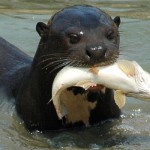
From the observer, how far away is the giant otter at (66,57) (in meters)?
4.23

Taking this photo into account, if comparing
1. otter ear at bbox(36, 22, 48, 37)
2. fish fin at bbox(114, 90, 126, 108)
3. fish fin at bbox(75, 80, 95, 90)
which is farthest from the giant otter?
fish fin at bbox(114, 90, 126, 108)

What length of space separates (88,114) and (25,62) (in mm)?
1324

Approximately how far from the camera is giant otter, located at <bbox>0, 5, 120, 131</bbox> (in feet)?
13.9

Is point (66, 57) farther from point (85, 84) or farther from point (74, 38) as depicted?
point (85, 84)

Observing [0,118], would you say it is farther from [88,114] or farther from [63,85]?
[63,85]

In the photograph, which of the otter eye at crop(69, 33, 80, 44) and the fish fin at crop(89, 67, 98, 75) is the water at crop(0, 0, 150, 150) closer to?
the otter eye at crop(69, 33, 80, 44)

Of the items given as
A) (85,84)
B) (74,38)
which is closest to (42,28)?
(74,38)

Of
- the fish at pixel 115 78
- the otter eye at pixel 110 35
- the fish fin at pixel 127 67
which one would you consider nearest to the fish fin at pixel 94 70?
the fish at pixel 115 78

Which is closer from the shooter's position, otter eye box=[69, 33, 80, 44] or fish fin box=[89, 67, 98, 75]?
fish fin box=[89, 67, 98, 75]

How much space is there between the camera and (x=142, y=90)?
4160 millimetres

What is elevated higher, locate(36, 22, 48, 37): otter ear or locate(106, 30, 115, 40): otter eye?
locate(106, 30, 115, 40): otter eye

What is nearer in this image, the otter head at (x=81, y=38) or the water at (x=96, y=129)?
the otter head at (x=81, y=38)

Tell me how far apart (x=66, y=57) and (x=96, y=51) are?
301mm

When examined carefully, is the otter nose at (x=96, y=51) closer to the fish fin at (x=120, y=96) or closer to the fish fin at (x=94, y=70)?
the fish fin at (x=94, y=70)
